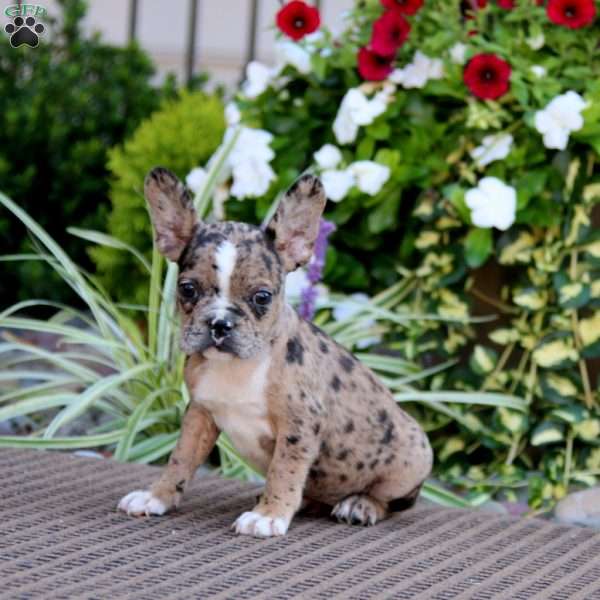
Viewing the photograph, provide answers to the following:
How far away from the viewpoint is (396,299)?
442 centimetres

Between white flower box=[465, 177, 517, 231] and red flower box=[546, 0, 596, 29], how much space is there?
0.57 m

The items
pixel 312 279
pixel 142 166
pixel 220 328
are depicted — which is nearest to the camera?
pixel 220 328

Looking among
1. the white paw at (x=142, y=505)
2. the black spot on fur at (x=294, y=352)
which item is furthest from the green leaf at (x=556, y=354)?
the white paw at (x=142, y=505)

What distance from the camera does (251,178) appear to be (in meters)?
4.45

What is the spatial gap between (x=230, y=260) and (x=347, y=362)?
0.49 metres

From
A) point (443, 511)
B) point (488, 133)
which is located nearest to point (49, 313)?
point (488, 133)

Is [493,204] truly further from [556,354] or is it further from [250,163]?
[250,163]

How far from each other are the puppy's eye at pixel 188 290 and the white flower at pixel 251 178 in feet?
6.49

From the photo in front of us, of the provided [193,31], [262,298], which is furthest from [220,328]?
[193,31]

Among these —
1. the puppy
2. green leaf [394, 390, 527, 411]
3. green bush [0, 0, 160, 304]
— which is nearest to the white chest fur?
the puppy

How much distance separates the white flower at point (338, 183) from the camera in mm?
4309

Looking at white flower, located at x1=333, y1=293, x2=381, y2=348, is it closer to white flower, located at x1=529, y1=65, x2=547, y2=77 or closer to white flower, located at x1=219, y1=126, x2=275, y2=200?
white flower, located at x1=219, y1=126, x2=275, y2=200

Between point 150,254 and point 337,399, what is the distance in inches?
104

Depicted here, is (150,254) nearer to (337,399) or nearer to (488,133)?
(488,133)
